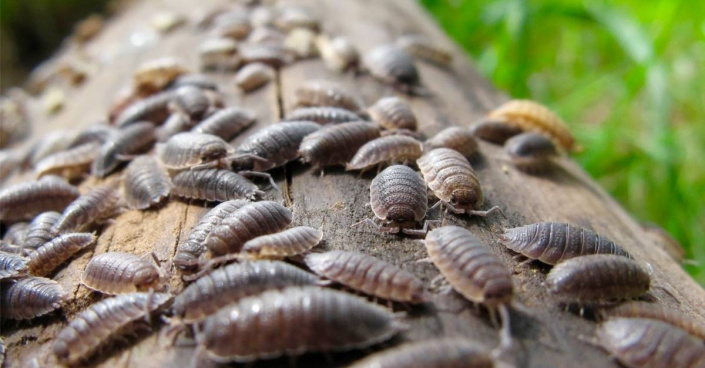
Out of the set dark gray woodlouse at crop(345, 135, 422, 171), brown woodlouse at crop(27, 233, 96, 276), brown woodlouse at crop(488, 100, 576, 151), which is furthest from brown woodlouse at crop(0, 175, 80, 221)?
brown woodlouse at crop(488, 100, 576, 151)

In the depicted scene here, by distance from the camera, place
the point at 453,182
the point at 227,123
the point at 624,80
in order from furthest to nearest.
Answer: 1. the point at 624,80
2. the point at 227,123
3. the point at 453,182

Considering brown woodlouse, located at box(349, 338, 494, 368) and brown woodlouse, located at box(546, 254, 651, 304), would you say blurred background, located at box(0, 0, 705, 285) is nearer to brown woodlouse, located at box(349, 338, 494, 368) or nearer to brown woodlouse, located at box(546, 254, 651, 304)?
brown woodlouse, located at box(546, 254, 651, 304)

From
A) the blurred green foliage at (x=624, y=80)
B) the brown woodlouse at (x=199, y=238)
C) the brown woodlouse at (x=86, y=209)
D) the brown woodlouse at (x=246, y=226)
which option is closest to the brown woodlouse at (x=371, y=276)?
the brown woodlouse at (x=246, y=226)

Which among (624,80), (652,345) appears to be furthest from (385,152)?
(624,80)

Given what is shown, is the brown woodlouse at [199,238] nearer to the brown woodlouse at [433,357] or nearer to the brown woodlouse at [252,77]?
the brown woodlouse at [433,357]

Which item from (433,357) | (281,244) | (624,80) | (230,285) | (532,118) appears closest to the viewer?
(433,357)

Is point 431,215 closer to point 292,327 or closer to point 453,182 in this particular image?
point 453,182

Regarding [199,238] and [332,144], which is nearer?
[199,238]
